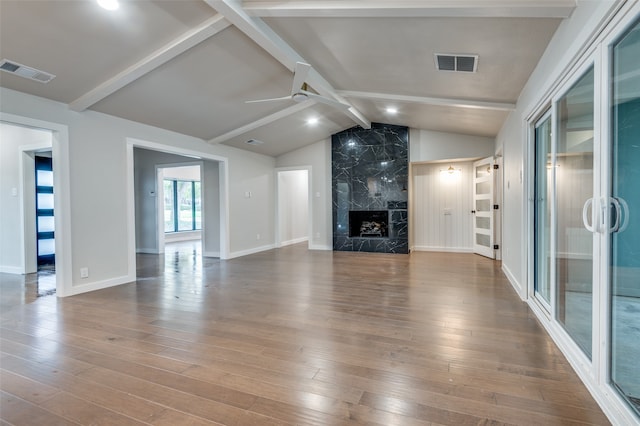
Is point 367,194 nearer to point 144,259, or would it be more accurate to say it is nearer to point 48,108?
point 144,259

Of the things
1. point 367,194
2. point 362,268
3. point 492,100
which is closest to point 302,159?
point 367,194

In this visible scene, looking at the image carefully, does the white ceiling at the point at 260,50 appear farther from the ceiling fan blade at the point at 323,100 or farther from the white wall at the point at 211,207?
the white wall at the point at 211,207

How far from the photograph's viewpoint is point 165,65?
3832 mm

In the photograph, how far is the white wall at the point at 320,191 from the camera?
8.41 meters

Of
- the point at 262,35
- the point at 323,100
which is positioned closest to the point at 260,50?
the point at 262,35

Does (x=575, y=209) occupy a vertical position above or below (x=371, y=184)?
below

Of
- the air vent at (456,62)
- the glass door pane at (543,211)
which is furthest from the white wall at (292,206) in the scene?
the glass door pane at (543,211)

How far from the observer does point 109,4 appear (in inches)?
106

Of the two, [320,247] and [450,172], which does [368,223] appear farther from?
[450,172]

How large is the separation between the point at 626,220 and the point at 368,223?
21.3 feet

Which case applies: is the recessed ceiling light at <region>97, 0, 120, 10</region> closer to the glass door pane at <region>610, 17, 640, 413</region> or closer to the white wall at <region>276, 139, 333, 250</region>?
the glass door pane at <region>610, 17, 640, 413</region>

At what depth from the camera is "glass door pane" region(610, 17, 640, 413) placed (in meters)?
1.65

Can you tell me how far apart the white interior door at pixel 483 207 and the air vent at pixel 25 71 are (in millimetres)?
7296

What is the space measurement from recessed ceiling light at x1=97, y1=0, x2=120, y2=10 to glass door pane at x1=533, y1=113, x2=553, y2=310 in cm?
409
